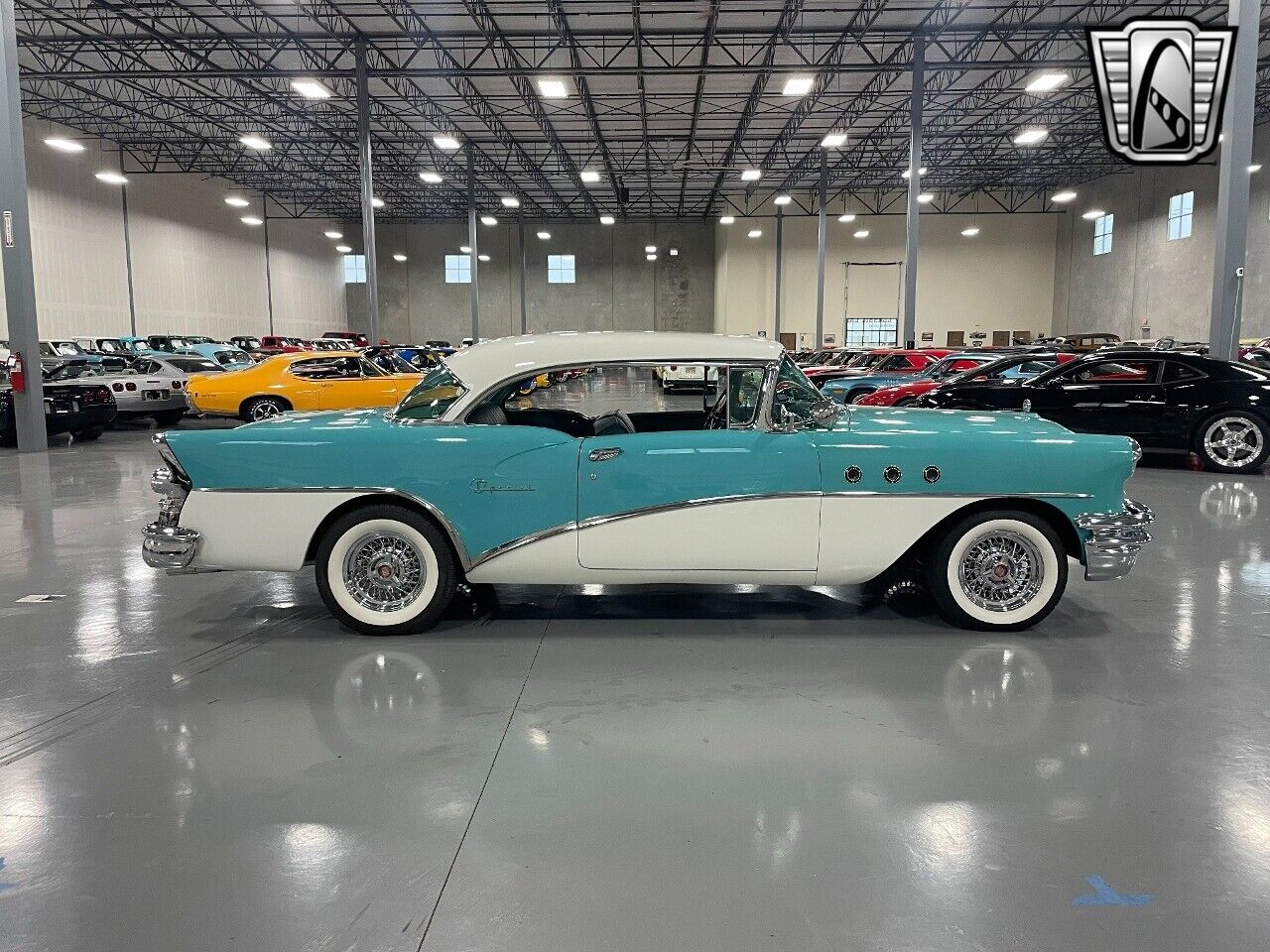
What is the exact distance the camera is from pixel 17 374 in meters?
12.5

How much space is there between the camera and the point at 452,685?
4.02 m

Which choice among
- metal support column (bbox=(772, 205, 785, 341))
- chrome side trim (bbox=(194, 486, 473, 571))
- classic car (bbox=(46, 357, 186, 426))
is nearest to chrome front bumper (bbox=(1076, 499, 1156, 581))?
chrome side trim (bbox=(194, 486, 473, 571))

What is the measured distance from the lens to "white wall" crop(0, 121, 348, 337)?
2798cm

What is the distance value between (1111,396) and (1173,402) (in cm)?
68

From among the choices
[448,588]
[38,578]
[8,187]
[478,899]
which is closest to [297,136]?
[8,187]

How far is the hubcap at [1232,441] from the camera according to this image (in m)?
10.5

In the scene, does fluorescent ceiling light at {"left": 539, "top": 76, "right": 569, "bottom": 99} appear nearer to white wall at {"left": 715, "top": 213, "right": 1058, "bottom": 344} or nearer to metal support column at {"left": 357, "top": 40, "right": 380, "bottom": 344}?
metal support column at {"left": 357, "top": 40, "right": 380, "bottom": 344}

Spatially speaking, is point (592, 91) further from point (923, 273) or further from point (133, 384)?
point (923, 273)

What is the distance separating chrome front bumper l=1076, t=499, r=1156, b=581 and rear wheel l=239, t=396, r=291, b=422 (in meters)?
13.2

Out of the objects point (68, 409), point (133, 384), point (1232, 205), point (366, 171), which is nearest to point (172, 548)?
point (68, 409)

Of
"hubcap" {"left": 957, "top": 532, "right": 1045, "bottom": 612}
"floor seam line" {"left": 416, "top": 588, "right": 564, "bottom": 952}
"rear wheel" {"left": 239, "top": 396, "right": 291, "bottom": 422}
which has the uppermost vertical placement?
"rear wheel" {"left": 239, "top": 396, "right": 291, "bottom": 422}
